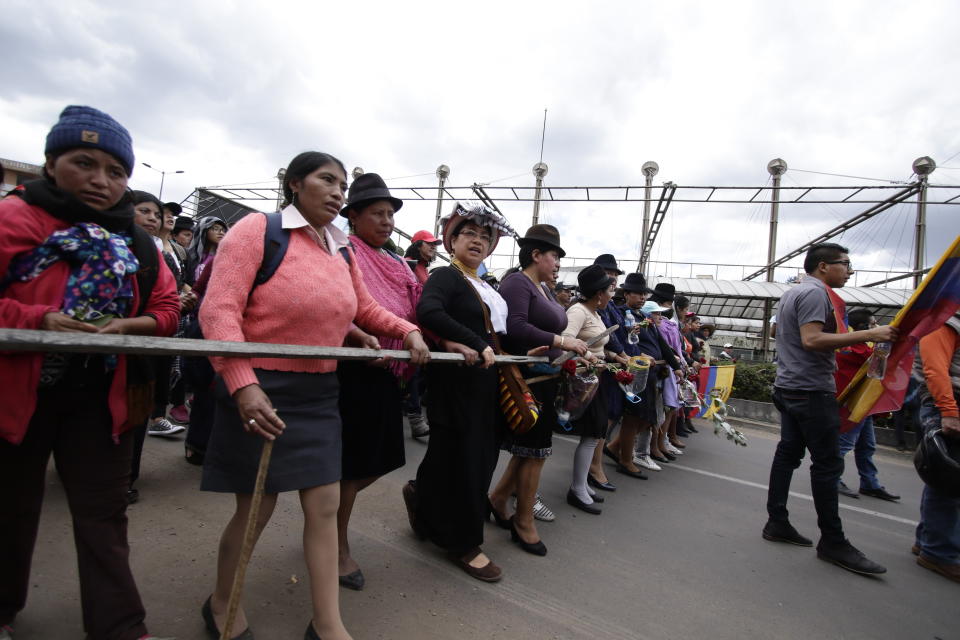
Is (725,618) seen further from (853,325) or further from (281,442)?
(853,325)

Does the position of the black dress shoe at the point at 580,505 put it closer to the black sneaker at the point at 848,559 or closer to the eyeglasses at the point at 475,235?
the black sneaker at the point at 848,559

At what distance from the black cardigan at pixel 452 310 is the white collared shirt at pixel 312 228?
597 millimetres

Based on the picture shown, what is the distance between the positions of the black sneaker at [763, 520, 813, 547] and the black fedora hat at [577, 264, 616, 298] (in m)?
2.16

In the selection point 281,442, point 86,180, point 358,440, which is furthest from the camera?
point 358,440

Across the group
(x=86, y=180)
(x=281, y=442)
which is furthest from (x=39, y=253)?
(x=281, y=442)

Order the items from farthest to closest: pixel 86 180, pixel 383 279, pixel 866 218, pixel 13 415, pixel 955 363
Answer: pixel 866 218, pixel 955 363, pixel 383 279, pixel 86 180, pixel 13 415

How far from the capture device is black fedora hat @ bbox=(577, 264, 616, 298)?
12.4ft

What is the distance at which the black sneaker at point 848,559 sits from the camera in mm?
3281

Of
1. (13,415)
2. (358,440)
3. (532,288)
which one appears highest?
(532,288)

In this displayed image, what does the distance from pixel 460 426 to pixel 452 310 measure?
0.63 metres

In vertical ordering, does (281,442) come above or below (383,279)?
below

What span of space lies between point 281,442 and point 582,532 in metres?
2.50

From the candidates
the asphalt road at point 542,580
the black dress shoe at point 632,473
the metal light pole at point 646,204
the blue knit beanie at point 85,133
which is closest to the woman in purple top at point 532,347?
the asphalt road at point 542,580

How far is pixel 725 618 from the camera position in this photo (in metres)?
2.63
